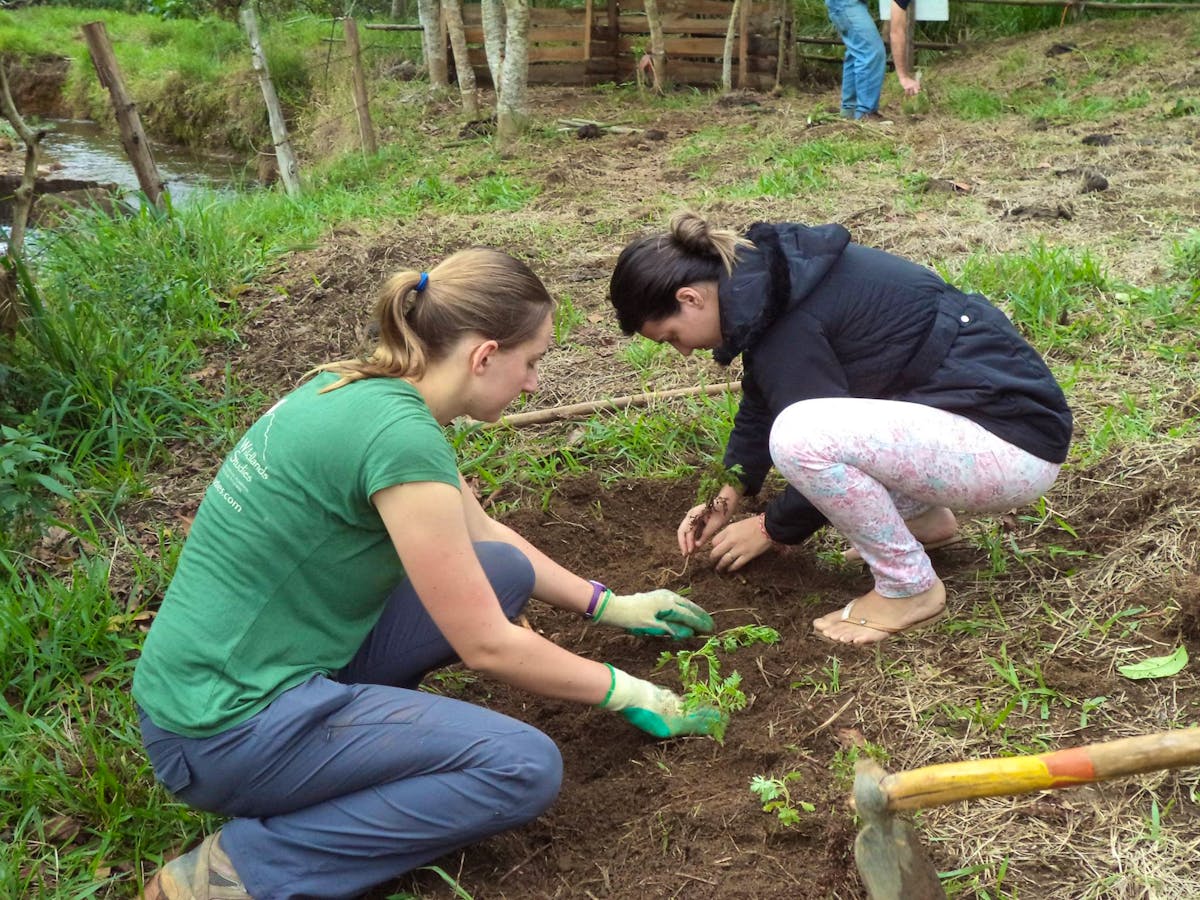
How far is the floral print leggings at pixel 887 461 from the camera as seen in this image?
8.16 feet

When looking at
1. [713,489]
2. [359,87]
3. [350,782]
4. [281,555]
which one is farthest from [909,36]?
[350,782]

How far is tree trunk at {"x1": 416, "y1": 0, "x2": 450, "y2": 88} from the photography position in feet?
37.9

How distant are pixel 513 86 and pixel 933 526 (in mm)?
6943

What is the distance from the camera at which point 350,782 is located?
6.84ft

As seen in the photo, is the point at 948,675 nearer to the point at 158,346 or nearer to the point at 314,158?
the point at 158,346

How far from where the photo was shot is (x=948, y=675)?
8.20 feet

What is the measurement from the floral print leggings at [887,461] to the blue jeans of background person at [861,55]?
655 cm

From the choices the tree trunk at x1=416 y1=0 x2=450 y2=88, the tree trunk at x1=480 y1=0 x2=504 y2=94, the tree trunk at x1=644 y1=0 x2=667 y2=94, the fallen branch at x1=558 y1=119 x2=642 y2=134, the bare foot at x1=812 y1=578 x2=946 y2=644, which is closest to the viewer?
the bare foot at x1=812 y1=578 x2=946 y2=644

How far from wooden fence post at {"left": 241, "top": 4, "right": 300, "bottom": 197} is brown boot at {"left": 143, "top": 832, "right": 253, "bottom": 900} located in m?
6.29

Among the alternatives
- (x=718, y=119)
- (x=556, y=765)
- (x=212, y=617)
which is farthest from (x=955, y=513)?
(x=718, y=119)

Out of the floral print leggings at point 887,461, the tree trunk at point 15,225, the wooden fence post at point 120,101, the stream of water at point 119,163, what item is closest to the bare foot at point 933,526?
the floral print leggings at point 887,461

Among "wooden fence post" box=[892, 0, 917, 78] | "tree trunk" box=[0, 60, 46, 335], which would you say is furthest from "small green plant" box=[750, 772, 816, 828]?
"wooden fence post" box=[892, 0, 917, 78]

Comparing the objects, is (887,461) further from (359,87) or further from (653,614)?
(359,87)

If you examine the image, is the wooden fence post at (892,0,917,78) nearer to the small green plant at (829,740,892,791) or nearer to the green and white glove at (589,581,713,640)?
the green and white glove at (589,581,713,640)
